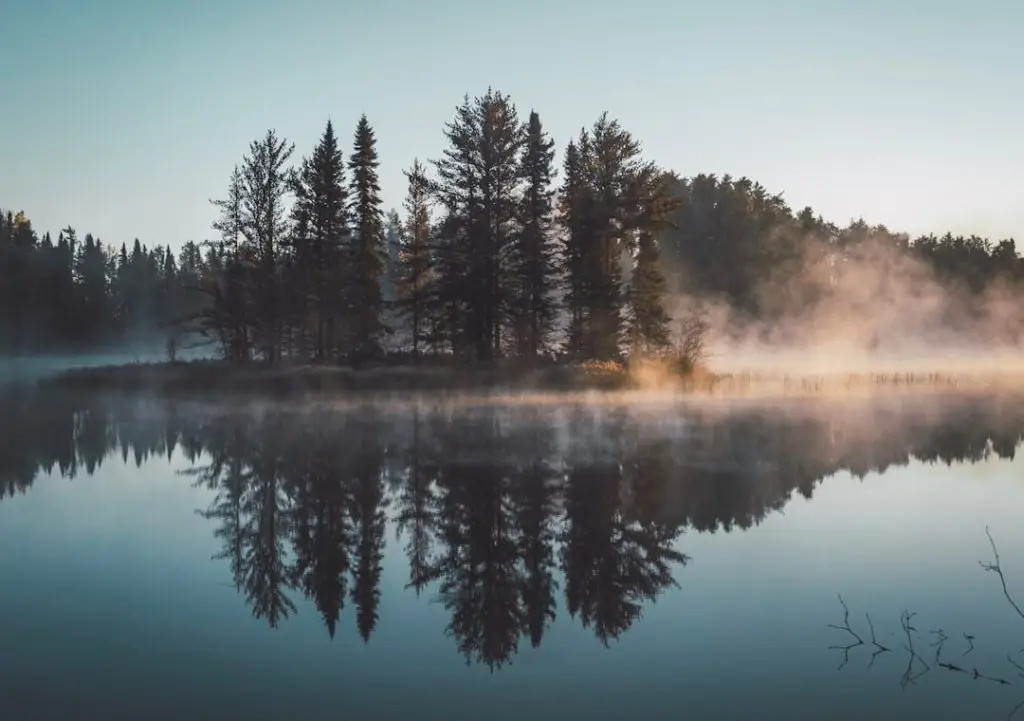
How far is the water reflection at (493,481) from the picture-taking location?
9.47m

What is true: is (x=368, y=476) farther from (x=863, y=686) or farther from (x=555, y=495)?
(x=863, y=686)

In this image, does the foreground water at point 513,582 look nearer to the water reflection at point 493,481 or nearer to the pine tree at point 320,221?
the water reflection at point 493,481

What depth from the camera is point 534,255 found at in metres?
38.9

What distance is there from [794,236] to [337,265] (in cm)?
4987

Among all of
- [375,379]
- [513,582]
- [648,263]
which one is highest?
[648,263]

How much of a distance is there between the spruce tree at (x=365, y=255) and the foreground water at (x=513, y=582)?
66.9 ft

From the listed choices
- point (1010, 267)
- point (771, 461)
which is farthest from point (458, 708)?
point (1010, 267)

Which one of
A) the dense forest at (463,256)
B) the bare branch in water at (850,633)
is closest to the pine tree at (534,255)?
the dense forest at (463,256)

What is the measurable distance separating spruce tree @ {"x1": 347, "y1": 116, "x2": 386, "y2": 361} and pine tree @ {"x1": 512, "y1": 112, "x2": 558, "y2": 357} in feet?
24.1

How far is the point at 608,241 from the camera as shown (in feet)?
132

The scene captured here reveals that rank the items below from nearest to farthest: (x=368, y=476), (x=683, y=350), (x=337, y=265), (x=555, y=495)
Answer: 1. (x=555, y=495)
2. (x=368, y=476)
3. (x=683, y=350)
4. (x=337, y=265)

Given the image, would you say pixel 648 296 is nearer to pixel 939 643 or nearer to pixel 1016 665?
pixel 939 643

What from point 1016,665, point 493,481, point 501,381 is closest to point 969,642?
point 1016,665

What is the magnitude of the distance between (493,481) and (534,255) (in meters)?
24.1
